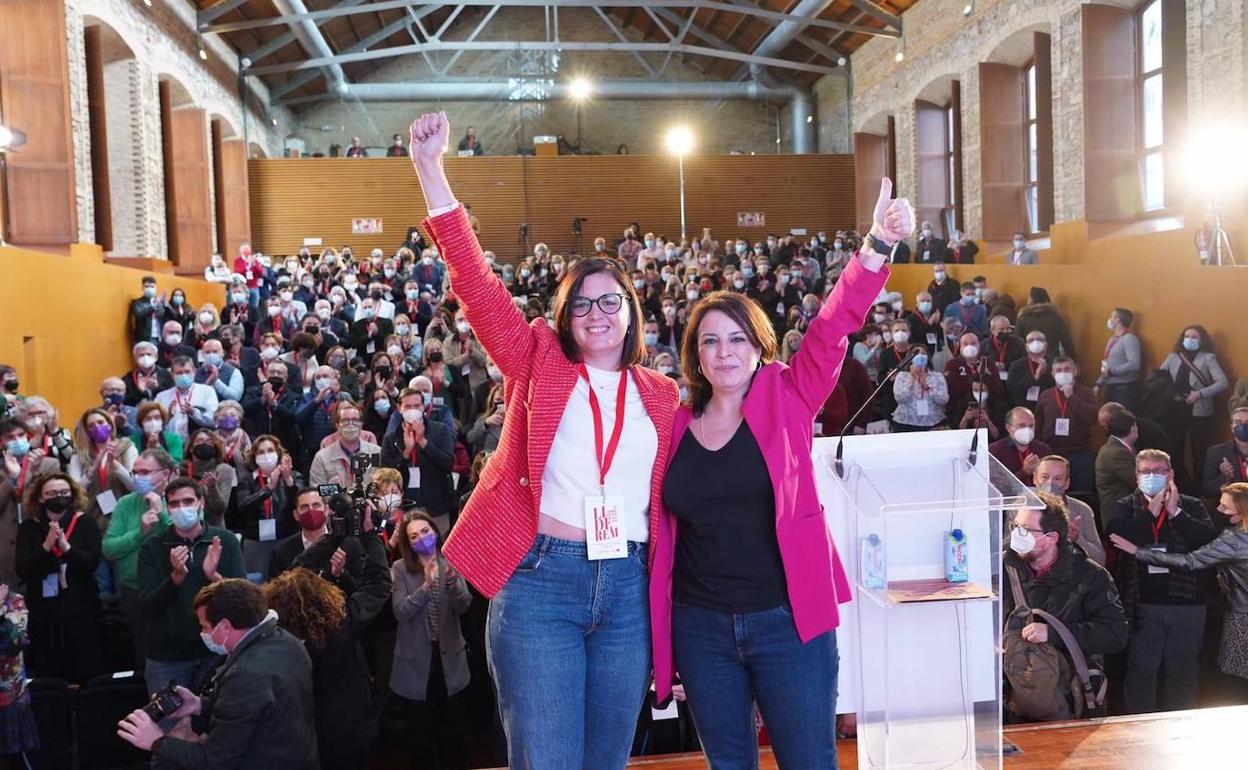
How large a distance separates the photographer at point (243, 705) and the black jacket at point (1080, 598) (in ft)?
8.87

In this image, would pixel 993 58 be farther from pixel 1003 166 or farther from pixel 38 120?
pixel 38 120

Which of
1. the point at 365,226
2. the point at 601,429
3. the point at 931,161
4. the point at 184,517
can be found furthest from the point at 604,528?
the point at 365,226

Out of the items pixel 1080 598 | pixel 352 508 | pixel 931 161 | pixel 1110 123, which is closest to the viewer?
pixel 1080 598

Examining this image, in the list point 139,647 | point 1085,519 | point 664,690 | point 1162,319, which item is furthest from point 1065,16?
point 664,690

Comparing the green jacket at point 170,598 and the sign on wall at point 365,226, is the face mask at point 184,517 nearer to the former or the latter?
the green jacket at point 170,598

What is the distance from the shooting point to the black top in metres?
2.29

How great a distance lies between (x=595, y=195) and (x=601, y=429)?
2298cm

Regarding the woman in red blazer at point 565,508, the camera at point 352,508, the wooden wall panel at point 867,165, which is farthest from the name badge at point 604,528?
the wooden wall panel at point 867,165

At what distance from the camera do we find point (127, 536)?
5582 millimetres

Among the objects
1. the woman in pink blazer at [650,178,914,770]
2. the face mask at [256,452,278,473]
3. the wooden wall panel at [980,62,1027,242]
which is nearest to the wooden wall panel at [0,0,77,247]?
the face mask at [256,452,278,473]

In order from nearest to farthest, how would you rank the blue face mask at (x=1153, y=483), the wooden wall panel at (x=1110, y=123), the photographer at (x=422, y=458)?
the blue face mask at (x=1153, y=483) → the photographer at (x=422, y=458) → the wooden wall panel at (x=1110, y=123)

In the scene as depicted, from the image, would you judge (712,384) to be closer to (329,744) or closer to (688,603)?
(688,603)

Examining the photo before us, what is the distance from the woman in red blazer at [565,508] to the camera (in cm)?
218

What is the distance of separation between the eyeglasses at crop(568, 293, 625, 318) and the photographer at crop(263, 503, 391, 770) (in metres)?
2.60
